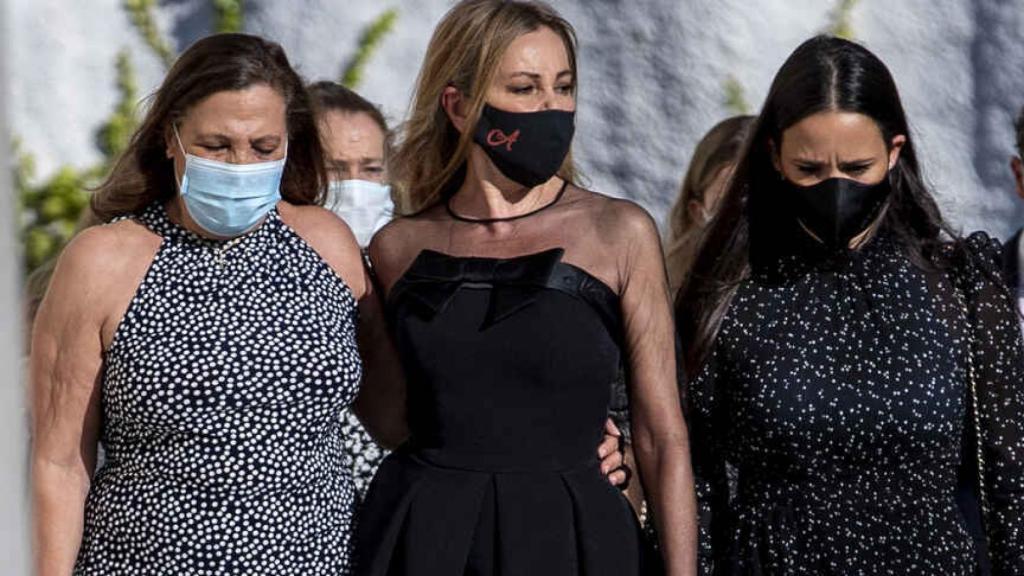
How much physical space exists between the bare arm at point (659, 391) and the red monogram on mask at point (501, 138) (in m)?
0.27

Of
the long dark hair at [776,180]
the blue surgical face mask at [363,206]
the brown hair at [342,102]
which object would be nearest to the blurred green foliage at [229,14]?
the brown hair at [342,102]

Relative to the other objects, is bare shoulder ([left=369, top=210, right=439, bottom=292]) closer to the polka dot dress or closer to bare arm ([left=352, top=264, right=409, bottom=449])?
bare arm ([left=352, top=264, right=409, bottom=449])

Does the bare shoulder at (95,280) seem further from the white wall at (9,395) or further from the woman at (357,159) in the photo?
the white wall at (9,395)

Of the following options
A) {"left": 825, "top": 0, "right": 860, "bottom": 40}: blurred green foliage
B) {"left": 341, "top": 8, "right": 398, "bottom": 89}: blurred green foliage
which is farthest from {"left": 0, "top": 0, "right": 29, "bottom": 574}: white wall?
{"left": 825, "top": 0, "right": 860, "bottom": 40}: blurred green foliage

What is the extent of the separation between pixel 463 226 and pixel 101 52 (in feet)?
10.7

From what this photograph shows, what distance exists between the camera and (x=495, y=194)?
11.7 ft

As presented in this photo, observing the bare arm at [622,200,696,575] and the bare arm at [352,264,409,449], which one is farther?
the bare arm at [352,264,409,449]

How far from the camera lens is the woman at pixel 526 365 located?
3.37 metres

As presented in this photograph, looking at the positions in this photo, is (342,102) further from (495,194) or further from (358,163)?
(495,194)

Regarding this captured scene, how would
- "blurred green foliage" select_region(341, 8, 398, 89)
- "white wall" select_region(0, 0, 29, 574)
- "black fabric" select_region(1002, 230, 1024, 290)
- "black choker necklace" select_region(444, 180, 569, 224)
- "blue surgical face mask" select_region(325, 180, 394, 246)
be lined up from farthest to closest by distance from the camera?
"blurred green foliage" select_region(341, 8, 398, 89) < "blue surgical face mask" select_region(325, 180, 394, 246) < "black fabric" select_region(1002, 230, 1024, 290) < "black choker necklace" select_region(444, 180, 569, 224) < "white wall" select_region(0, 0, 29, 574)

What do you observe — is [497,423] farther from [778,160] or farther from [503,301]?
[778,160]

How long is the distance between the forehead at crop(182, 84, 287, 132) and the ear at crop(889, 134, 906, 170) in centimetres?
120

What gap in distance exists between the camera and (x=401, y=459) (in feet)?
11.6

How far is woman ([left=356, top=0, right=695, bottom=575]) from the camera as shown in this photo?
337 centimetres
